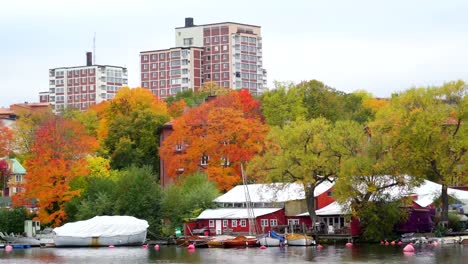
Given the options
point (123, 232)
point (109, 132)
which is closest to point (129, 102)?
point (109, 132)

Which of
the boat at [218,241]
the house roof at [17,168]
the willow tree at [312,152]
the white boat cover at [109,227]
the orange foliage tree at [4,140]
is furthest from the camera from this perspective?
the house roof at [17,168]

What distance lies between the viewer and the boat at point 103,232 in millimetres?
92125

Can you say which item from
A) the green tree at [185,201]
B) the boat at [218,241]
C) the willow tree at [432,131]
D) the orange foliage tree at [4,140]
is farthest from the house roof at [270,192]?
the orange foliage tree at [4,140]

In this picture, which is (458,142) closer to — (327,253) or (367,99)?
→ (327,253)

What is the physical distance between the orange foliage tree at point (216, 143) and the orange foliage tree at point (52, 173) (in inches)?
402

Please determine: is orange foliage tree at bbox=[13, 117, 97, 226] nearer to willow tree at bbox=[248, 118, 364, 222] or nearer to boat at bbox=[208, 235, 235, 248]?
boat at bbox=[208, 235, 235, 248]

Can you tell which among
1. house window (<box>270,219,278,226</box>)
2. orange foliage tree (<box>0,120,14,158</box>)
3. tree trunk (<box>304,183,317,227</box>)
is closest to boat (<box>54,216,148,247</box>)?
house window (<box>270,219,278,226</box>)

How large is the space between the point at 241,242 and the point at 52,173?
23.0 m

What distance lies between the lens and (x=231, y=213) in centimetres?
9444

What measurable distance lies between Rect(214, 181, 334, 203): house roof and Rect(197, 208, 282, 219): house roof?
2.67ft

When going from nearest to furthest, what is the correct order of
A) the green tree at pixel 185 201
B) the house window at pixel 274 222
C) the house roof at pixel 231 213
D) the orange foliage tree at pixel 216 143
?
the house roof at pixel 231 213
the house window at pixel 274 222
the green tree at pixel 185 201
the orange foliage tree at pixel 216 143

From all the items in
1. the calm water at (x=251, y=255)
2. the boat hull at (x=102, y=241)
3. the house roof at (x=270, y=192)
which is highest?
the house roof at (x=270, y=192)

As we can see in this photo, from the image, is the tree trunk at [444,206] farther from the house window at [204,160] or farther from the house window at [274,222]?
the house window at [204,160]

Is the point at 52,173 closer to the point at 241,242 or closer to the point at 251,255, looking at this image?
the point at 241,242
